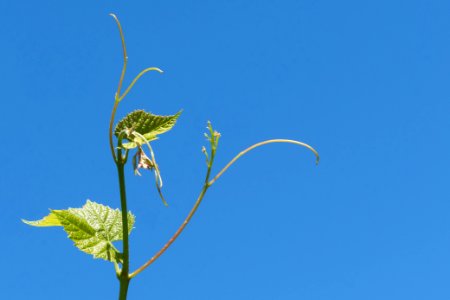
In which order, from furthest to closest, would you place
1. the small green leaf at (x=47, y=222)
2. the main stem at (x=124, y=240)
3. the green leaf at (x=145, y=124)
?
1. the small green leaf at (x=47, y=222)
2. the green leaf at (x=145, y=124)
3. the main stem at (x=124, y=240)

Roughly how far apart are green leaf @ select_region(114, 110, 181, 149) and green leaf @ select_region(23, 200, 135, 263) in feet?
0.87

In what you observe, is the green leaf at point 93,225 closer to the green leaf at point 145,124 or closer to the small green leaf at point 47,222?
the small green leaf at point 47,222

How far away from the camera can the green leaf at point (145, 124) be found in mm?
1667

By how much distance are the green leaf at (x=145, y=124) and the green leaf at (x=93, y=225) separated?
265 mm

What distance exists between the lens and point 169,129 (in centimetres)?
181

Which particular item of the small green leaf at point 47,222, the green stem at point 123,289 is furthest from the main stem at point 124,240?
the small green leaf at point 47,222

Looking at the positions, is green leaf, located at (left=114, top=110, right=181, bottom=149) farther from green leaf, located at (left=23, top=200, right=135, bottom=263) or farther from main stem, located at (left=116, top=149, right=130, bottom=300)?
green leaf, located at (left=23, top=200, right=135, bottom=263)

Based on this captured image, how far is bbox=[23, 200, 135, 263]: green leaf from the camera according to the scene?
1.71m

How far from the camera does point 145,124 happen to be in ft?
5.77

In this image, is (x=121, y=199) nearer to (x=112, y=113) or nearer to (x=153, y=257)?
(x=153, y=257)

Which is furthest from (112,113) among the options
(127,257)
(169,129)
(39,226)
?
(39,226)

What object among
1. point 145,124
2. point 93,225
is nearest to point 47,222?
point 93,225

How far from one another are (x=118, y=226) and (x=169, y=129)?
1.15ft

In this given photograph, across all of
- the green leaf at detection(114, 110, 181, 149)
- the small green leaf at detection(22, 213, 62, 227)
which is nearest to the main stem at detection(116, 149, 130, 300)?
the green leaf at detection(114, 110, 181, 149)
